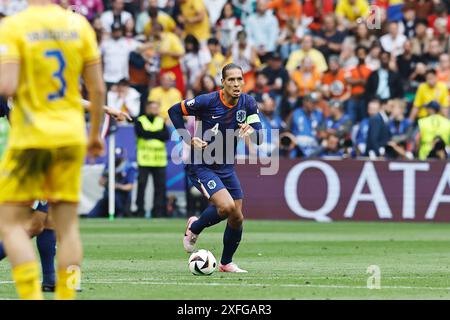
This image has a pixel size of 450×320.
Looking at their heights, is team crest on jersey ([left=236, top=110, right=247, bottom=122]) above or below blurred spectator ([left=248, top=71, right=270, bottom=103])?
below

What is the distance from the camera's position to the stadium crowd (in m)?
25.3

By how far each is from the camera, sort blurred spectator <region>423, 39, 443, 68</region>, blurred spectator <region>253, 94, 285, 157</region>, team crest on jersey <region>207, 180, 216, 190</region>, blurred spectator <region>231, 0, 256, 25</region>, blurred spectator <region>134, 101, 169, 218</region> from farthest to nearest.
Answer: blurred spectator <region>231, 0, 256, 25</region>, blurred spectator <region>423, 39, 443, 68</region>, blurred spectator <region>253, 94, 285, 157</region>, blurred spectator <region>134, 101, 169, 218</region>, team crest on jersey <region>207, 180, 216, 190</region>

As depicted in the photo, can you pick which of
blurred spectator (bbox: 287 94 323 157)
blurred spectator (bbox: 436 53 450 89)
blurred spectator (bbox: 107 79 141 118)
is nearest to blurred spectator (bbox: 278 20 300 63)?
blurred spectator (bbox: 287 94 323 157)

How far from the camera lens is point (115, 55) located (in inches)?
1036

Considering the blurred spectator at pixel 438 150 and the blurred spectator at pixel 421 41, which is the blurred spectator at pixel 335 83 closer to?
the blurred spectator at pixel 421 41

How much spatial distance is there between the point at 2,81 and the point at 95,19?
19.1m

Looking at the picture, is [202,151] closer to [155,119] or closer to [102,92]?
[102,92]

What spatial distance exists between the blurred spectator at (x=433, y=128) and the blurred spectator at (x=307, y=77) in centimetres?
286

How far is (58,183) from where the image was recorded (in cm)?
842

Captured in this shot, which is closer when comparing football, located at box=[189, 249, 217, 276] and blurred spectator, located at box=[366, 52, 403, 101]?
football, located at box=[189, 249, 217, 276]

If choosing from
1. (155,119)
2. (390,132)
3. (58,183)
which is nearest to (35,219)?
(58,183)

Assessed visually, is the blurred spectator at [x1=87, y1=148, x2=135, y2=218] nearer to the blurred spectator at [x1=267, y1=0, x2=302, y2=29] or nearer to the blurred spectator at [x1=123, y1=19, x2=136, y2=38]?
the blurred spectator at [x1=123, y1=19, x2=136, y2=38]

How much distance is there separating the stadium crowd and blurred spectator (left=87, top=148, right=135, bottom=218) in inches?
48.1

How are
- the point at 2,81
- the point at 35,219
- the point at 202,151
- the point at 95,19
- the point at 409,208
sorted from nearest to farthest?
1. the point at 2,81
2. the point at 35,219
3. the point at 202,151
4. the point at 409,208
5. the point at 95,19
